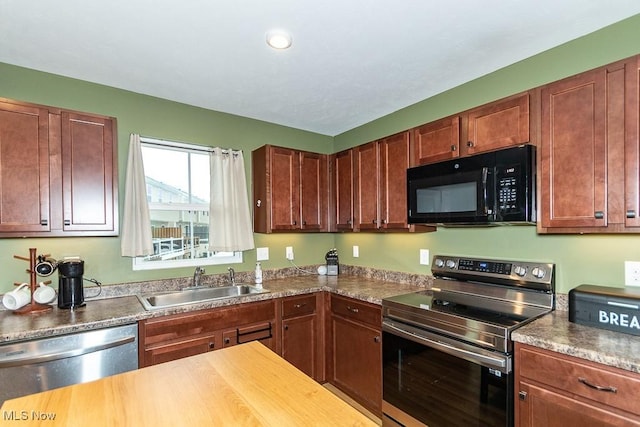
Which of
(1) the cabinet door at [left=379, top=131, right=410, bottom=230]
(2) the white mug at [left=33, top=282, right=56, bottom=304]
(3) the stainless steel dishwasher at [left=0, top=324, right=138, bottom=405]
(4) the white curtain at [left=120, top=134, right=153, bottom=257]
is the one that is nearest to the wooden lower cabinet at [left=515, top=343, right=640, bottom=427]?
(1) the cabinet door at [left=379, top=131, right=410, bottom=230]

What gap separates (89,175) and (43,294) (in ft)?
2.61


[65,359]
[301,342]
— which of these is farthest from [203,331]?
[301,342]

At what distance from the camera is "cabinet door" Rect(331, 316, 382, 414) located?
239cm

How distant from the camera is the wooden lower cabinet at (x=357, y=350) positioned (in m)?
2.38

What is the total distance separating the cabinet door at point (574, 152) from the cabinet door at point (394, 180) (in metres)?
0.97

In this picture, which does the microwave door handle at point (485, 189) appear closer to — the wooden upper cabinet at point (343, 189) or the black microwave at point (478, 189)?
the black microwave at point (478, 189)

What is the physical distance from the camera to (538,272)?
2012 mm

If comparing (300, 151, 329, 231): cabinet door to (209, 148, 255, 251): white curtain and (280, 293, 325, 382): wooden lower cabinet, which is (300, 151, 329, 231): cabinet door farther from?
(280, 293, 325, 382): wooden lower cabinet

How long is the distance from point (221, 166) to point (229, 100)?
581 millimetres

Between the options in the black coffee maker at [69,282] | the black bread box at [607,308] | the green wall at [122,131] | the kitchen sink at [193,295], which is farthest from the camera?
the kitchen sink at [193,295]

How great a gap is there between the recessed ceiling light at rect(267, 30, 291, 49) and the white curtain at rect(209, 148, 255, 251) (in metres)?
1.29

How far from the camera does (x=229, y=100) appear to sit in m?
2.75

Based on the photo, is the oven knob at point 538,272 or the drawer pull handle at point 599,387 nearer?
the drawer pull handle at point 599,387

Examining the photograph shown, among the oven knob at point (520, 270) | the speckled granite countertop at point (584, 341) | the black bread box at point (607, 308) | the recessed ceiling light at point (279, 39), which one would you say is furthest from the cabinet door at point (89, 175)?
the black bread box at point (607, 308)
